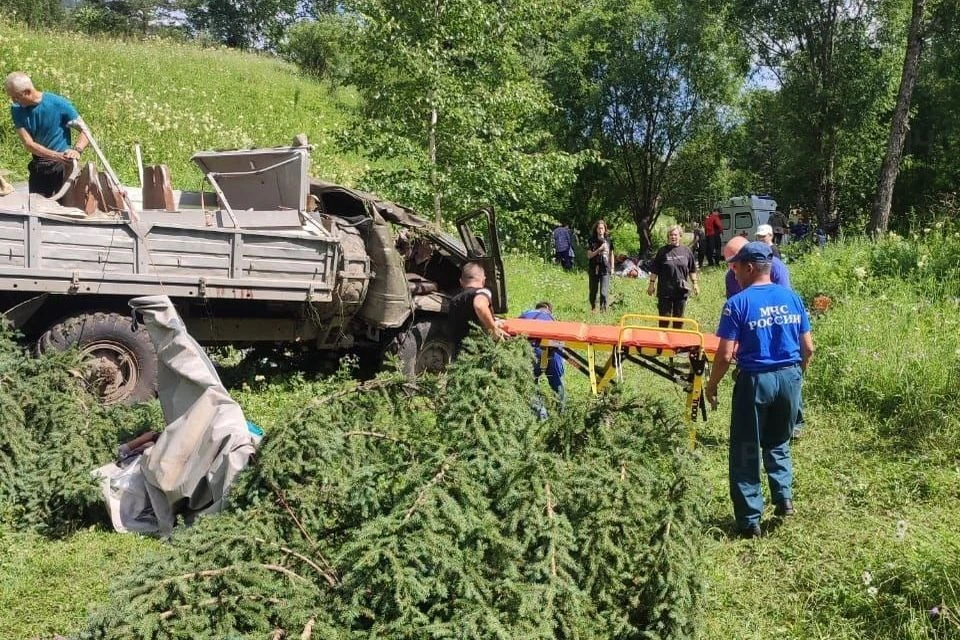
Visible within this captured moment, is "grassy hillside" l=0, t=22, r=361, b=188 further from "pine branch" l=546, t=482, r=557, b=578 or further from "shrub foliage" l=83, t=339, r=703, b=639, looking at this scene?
"pine branch" l=546, t=482, r=557, b=578

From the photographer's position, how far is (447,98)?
13.0 metres

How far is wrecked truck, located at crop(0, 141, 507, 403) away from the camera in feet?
20.8

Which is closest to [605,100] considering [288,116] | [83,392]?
[288,116]

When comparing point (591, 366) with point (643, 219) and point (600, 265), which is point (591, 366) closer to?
point (600, 265)

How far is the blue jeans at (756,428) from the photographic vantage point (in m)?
4.74

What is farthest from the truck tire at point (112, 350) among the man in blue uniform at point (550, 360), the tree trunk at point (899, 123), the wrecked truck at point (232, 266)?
the tree trunk at point (899, 123)

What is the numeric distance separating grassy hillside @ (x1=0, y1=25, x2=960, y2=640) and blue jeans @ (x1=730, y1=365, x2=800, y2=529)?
0.28 metres

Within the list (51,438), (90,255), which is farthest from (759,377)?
(90,255)

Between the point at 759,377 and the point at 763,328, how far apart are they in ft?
0.96

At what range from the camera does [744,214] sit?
97.6 feet

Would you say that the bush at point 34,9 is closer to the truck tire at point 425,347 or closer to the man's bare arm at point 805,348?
the truck tire at point 425,347

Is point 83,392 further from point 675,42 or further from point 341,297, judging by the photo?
point 675,42

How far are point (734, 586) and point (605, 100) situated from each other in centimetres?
2390

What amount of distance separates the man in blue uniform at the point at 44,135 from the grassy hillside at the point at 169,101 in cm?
599
